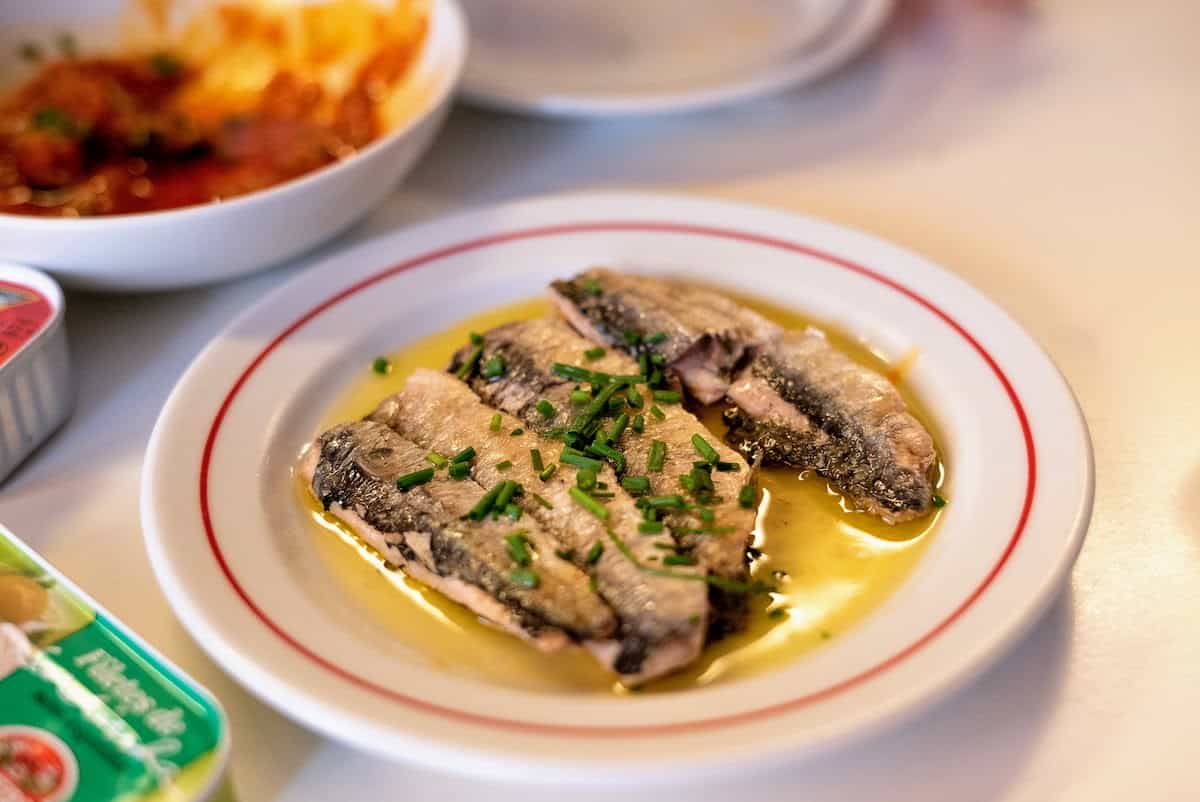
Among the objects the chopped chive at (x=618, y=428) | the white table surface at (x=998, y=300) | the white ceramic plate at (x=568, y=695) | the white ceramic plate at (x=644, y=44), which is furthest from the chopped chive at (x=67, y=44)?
the chopped chive at (x=618, y=428)

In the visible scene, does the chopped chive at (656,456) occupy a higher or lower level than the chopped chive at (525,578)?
higher

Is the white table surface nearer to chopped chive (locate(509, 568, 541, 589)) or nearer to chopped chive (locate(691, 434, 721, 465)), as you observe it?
chopped chive (locate(509, 568, 541, 589))

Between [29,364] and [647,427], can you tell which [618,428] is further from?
[29,364]

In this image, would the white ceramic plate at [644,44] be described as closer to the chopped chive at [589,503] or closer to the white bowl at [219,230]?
the white bowl at [219,230]

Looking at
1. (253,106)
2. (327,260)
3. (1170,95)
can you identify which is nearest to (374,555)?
(327,260)

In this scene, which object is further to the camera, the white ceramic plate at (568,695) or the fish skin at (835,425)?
the fish skin at (835,425)

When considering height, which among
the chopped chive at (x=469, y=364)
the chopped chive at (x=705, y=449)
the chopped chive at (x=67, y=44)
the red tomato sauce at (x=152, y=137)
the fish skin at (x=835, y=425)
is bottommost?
the chopped chive at (x=67, y=44)

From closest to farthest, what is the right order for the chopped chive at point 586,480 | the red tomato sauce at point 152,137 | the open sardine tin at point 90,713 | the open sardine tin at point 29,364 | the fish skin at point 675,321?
the open sardine tin at point 90,713, the chopped chive at point 586,480, the open sardine tin at point 29,364, the fish skin at point 675,321, the red tomato sauce at point 152,137
